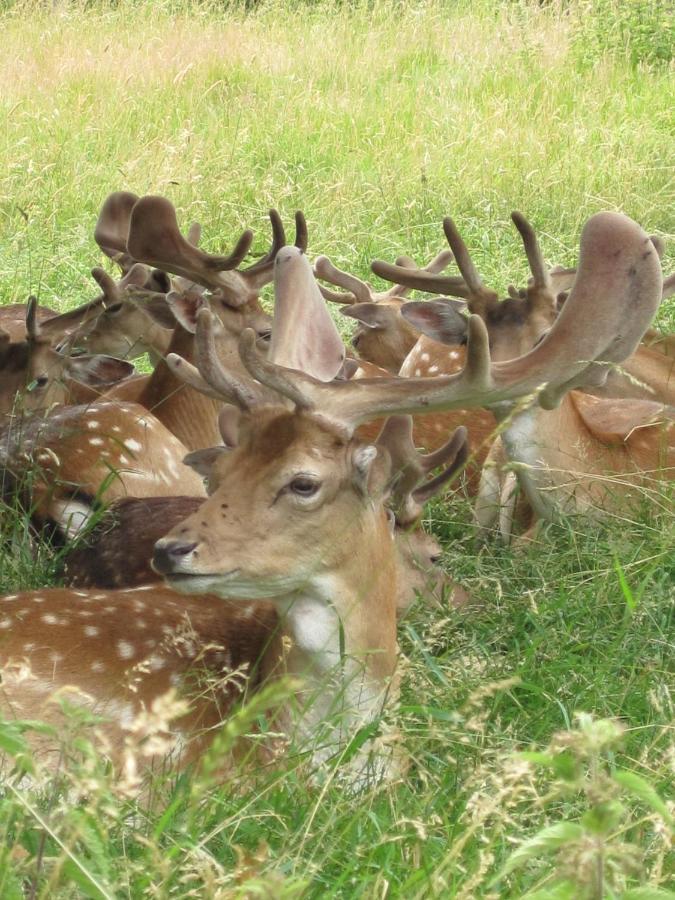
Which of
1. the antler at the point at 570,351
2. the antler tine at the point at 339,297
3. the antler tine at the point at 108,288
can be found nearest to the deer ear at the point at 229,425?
the antler at the point at 570,351

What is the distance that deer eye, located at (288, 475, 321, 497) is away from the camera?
3254mm

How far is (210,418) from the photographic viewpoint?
5781mm

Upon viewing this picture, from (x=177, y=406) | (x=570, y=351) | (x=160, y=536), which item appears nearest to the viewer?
(x=570, y=351)

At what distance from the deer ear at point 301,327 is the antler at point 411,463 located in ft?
0.70

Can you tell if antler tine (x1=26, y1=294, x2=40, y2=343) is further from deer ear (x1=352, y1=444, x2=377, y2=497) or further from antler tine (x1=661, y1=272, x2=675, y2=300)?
antler tine (x1=661, y1=272, x2=675, y2=300)

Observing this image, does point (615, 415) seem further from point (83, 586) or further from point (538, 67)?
point (538, 67)

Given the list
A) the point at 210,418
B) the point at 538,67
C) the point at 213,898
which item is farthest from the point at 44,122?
the point at 213,898

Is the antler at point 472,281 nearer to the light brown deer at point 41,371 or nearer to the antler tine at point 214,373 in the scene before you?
the light brown deer at point 41,371

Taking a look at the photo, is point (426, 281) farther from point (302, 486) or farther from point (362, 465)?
point (302, 486)

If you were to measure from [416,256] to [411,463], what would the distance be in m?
4.13

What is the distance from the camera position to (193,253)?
16.9ft

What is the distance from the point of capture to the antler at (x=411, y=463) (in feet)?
12.3

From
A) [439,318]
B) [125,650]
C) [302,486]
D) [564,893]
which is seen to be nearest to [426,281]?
[439,318]

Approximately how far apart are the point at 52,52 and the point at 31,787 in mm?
9406
